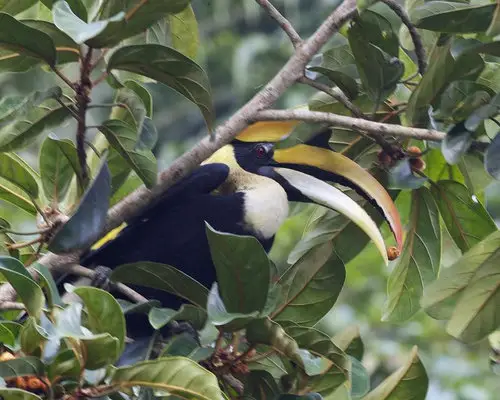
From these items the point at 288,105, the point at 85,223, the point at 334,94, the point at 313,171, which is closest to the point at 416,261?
the point at 313,171

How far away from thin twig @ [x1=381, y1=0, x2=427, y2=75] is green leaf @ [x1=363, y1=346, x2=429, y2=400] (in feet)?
1.19

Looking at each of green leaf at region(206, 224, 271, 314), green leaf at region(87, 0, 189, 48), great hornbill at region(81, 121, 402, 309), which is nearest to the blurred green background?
great hornbill at region(81, 121, 402, 309)

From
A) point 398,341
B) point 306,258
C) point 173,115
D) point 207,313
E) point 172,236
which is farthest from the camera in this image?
point 173,115

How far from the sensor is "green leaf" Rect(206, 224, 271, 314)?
0.96 m

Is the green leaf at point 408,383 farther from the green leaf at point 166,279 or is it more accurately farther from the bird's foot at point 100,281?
the bird's foot at point 100,281

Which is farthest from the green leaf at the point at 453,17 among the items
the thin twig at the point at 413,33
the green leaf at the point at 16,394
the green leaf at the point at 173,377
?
the green leaf at the point at 16,394

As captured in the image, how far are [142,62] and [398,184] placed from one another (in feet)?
1.11

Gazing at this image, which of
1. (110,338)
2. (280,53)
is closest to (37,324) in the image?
(110,338)

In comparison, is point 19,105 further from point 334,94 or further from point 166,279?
point 334,94

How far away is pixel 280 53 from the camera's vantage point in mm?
4535

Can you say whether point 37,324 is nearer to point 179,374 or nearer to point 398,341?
point 179,374

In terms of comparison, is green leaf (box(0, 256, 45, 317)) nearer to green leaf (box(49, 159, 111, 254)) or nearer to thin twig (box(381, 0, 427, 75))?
green leaf (box(49, 159, 111, 254))

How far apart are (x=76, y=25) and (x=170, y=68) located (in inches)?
5.9

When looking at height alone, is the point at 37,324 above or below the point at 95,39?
below
